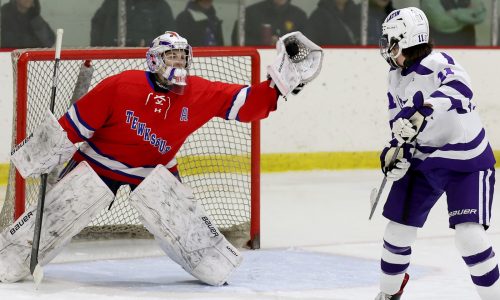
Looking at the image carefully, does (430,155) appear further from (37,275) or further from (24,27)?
(24,27)

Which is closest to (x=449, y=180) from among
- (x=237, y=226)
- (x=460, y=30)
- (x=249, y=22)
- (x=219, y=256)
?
(x=219, y=256)

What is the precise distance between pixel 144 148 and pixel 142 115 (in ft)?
0.46

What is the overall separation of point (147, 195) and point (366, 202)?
240 cm

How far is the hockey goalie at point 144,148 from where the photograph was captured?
14.2 ft

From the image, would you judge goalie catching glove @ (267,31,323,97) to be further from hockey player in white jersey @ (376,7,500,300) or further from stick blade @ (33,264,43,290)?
stick blade @ (33,264,43,290)

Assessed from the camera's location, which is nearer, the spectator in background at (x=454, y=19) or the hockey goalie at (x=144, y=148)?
the hockey goalie at (x=144, y=148)

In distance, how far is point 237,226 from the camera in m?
5.32

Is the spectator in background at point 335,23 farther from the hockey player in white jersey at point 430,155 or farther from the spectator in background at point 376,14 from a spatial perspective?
the hockey player in white jersey at point 430,155

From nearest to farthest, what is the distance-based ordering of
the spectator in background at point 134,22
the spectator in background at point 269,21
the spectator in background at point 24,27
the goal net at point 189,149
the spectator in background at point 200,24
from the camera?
the goal net at point 189,149, the spectator in background at point 24,27, the spectator in background at point 134,22, the spectator in background at point 200,24, the spectator in background at point 269,21

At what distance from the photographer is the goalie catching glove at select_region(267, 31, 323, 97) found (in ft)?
13.8

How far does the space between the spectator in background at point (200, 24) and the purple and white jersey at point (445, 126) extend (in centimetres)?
375

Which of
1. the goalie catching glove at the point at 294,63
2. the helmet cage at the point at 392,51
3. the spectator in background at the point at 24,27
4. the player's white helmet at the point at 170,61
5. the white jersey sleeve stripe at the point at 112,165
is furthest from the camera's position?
the spectator in background at the point at 24,27

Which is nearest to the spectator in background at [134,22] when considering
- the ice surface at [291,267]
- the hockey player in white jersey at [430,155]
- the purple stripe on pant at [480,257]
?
the ice surface at [291,267]

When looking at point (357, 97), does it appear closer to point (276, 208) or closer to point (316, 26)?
point (316, 26)
